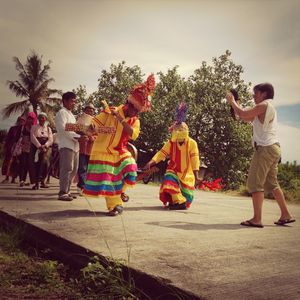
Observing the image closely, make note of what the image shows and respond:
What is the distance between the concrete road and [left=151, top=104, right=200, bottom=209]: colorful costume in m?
1.34

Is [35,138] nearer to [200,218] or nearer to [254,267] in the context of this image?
[200,218]

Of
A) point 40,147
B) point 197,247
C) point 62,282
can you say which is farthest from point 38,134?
point 62,282

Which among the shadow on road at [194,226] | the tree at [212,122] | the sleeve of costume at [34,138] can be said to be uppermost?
the tree at [212,122]

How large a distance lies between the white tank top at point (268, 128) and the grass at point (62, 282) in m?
3.22

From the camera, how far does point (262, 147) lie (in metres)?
5.05

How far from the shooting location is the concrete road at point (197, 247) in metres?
2.21

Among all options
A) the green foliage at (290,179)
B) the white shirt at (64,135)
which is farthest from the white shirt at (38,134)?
the green foliage at (290,179)

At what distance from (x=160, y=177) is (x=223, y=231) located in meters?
23.6

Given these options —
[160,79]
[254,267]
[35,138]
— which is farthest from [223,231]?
[160,79]

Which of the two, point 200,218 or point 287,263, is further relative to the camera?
point 200,218

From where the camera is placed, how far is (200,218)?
538cm

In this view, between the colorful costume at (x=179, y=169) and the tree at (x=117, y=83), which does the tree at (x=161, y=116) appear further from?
the colorful costume at (x=179, y=169)

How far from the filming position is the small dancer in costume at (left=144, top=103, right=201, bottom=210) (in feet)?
21.7

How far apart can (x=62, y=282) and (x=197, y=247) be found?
3.89 ft
